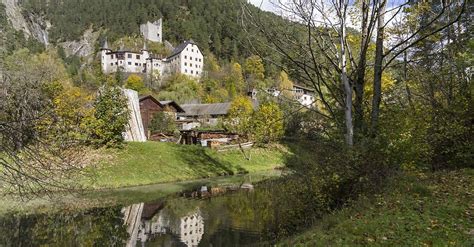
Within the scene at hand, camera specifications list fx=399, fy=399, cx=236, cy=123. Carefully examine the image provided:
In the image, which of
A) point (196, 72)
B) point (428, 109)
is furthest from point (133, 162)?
point (196, 72)

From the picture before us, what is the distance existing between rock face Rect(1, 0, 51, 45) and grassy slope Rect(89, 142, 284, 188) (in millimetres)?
142478

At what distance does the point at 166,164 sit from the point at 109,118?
17.9 feet

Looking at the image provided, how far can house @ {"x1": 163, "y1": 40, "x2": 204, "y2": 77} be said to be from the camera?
123 meters

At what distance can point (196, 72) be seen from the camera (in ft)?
414

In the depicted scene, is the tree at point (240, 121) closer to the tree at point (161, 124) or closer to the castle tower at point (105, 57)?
the tree at point (161, 124)

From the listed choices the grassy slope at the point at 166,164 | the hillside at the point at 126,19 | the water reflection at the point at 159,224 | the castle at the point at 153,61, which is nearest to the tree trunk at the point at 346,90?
the water reflection at the point at 159,224

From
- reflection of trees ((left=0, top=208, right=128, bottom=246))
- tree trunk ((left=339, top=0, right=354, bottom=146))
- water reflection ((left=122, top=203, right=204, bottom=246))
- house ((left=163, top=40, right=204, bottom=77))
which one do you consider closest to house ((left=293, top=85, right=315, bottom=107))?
tree trunk ((left=339, top=0, right=354, bottom=146))

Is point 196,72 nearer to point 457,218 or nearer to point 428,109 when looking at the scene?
point 428,109

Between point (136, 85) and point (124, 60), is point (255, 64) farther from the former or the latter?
point (124, 60)

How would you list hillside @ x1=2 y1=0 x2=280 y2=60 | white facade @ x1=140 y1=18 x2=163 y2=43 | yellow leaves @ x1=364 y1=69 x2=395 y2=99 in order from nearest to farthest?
yellow leaves @ x1=364 y1=69 x2=395 y2=99
hillside @ x1=2 y1=0 x2=280 y2=60
white facade @ x1=140 y1=18 x2=163 y2=43

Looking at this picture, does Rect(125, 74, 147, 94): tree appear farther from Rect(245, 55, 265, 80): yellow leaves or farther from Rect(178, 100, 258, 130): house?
Rect(245, 55, 265, 80): yellow leaves

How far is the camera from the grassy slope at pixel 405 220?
801cm

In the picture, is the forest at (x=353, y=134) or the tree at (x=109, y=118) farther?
the tree at (x=109, y=118)

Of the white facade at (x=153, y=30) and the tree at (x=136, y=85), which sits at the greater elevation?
the white facade at (x=153, y=30)
